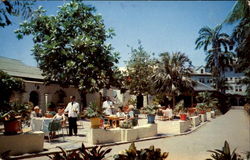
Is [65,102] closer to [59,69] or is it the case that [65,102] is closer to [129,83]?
[59,69]

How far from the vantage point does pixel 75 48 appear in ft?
60.7

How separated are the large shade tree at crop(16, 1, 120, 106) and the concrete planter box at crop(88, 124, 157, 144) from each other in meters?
8.84

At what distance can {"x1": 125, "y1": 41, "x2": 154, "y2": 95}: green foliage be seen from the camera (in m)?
28.0

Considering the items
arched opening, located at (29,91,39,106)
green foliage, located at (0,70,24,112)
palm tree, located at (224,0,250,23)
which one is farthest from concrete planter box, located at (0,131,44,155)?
arched opening, located at (29,91,39,106)

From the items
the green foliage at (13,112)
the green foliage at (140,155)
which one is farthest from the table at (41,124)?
the green foliage at (140,155)

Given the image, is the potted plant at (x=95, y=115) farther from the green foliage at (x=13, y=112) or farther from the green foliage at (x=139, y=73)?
the green foliage at (x=139, y=73)

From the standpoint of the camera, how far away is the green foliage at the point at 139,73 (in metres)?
28.0

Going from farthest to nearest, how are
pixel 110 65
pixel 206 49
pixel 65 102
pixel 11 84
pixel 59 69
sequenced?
pixel 206 49
pixel 65 102
pixel 110 65
pixel 59 69
pixel 11 84

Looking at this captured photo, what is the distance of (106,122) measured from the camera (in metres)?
11.6

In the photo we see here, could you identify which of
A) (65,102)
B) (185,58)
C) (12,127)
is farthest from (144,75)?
(12,127)

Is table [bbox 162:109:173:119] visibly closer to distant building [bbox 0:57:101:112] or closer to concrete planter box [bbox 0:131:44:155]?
distant building [bbox 0:57:101:112]

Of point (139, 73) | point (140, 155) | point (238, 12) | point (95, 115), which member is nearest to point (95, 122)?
point (95, 115)

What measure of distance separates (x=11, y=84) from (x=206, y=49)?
40.3 m

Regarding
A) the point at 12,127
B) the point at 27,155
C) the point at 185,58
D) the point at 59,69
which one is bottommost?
the point at 27,155
